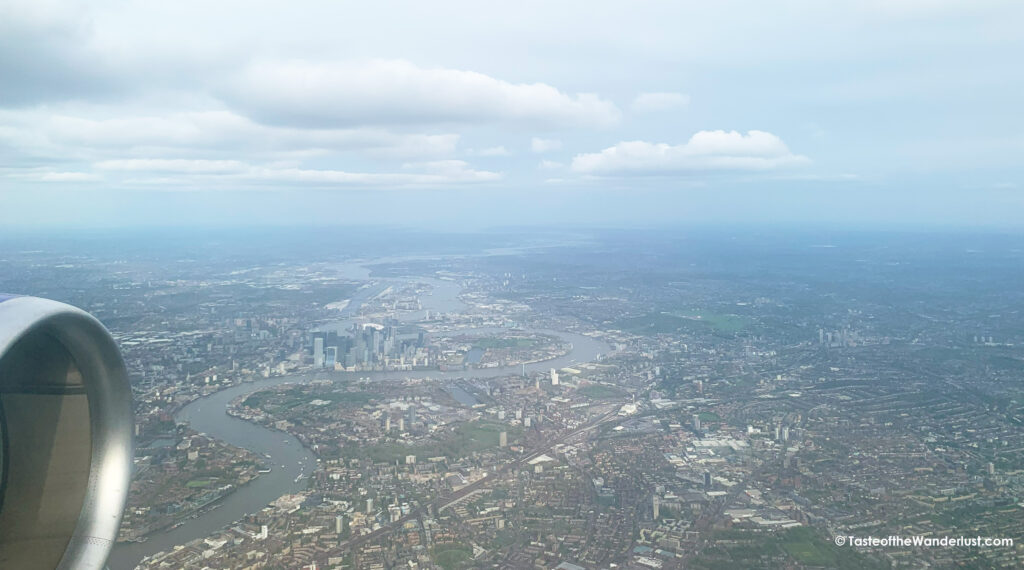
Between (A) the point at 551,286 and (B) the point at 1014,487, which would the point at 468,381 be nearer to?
(B) the point at 1014,487

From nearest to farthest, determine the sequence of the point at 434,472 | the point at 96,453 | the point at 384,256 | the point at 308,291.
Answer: the point at 96,453
the point at 434,472
the point at 308,291
the point at 384,256

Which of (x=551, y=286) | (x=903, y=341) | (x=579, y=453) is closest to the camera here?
(x=579, y=453)

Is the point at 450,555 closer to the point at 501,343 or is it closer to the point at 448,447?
the point at 448,447

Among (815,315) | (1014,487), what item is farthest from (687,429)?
(815,315)

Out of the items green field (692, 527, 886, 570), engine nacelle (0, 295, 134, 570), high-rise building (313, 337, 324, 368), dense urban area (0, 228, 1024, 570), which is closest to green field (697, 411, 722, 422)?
dense urban area (0, 228, 1024, 570)

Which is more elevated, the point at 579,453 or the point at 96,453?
the point at 96,453

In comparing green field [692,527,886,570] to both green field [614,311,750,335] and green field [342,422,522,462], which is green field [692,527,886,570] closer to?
green field [342,422,522,462]

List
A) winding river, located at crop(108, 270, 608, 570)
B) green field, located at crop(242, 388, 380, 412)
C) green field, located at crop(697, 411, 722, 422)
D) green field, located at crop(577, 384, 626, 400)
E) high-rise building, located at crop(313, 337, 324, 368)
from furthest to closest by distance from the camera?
high-rise building, located at crop(313, 337, 324, 368) < green field, located at crop(577, 384, 626, 400) < green field, located at crop(242, 388, 380, 412) < green field, located at crop(697, 411, 722, 422) < winding river, located at crop(108, 270, 608, 570)

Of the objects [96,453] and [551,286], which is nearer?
[96,453]
